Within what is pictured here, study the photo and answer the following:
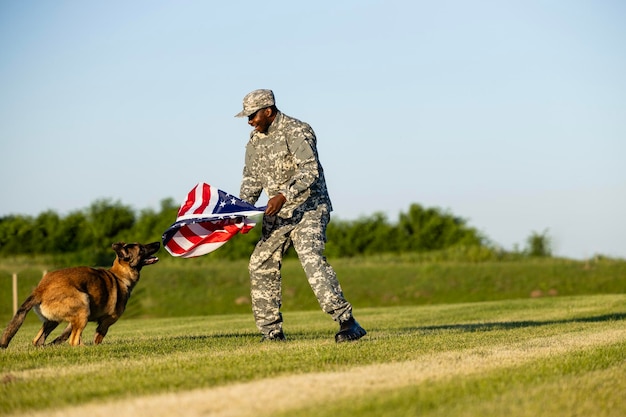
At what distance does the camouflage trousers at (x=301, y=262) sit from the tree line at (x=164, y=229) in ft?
126

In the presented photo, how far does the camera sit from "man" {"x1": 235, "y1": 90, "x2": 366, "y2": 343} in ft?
34.0

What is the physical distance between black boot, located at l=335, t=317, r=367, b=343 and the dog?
290 cm

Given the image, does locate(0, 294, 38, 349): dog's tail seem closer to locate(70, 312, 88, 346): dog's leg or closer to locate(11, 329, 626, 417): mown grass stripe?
locate(70, 312, 88, 346): dog's leg

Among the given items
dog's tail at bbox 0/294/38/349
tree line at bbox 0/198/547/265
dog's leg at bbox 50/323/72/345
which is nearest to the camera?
dog's tail at bbox 0/294/38/349

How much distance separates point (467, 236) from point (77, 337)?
4489cm

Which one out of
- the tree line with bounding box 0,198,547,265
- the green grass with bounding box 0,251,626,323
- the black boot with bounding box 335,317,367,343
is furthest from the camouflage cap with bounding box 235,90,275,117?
the tree line with bounding box 0,198,547,265

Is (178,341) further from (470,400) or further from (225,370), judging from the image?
(470,400)

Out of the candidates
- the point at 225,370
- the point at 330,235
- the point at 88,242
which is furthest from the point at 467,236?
the point at 225,370

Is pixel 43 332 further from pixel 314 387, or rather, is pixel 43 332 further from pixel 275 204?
pixel 314 387

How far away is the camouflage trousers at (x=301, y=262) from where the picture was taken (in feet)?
34.0

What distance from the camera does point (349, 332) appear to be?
410 inches

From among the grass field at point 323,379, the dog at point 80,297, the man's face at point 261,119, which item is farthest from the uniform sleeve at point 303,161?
the dog at point 80,297

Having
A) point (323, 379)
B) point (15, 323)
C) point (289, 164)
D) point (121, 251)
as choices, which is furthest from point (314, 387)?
point (121, 251)

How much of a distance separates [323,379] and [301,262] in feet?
11.9
